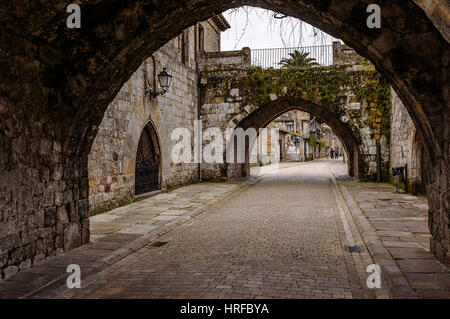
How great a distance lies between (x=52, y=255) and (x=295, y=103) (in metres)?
12.4

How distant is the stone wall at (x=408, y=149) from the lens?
10.1m

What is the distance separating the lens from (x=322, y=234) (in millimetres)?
5969

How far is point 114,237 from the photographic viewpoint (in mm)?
5734

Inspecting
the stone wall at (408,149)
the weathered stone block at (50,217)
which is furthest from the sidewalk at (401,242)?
the weathered stone block at (50,217)

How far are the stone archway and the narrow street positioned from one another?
1.12 m

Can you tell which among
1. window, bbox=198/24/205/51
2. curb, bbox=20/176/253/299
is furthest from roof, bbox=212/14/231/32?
curb, bbox=20/176/253/299

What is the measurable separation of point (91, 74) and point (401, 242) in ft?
15.1

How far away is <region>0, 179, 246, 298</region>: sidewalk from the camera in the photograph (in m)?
3.71

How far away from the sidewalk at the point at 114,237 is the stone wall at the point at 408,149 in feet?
16.9

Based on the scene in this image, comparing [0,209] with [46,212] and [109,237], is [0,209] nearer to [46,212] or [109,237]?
[46,212]

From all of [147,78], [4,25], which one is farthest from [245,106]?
[4,25]

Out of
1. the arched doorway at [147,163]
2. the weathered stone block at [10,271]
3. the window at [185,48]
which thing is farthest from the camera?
the window at [185,48]

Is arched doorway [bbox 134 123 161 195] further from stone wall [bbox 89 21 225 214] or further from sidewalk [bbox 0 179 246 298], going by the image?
sidewalk [bbox 0 179 246 298]

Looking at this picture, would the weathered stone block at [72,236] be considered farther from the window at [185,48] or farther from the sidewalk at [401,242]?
the window at [185,48]
